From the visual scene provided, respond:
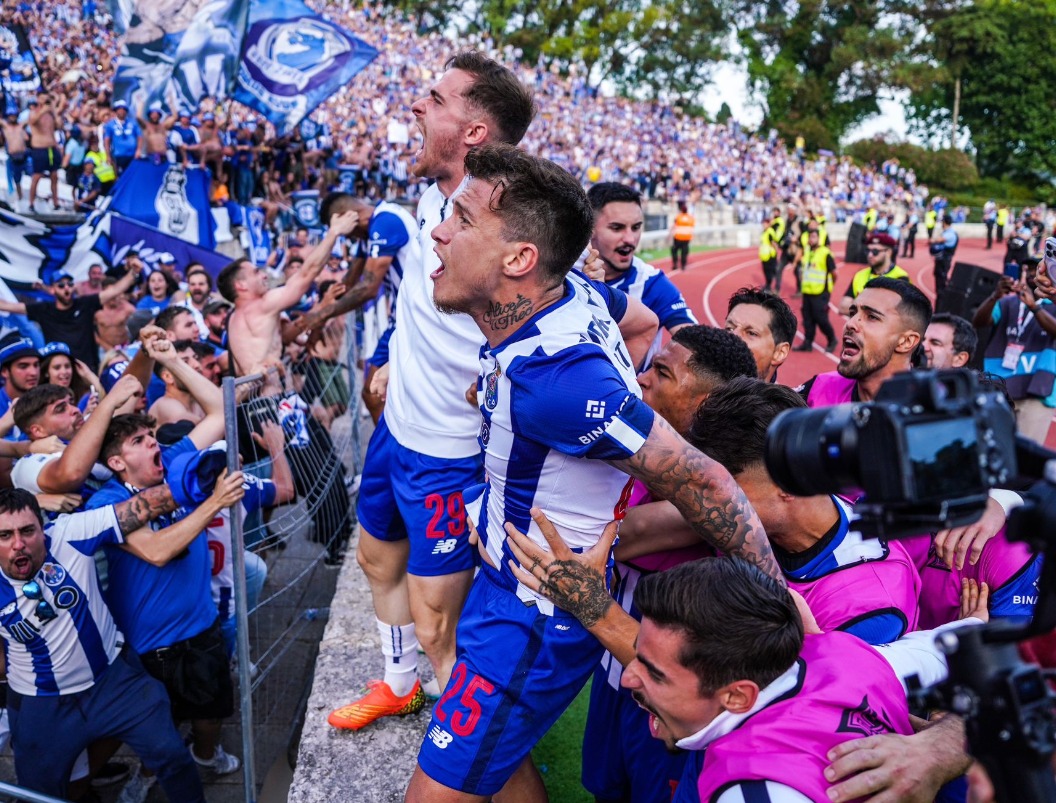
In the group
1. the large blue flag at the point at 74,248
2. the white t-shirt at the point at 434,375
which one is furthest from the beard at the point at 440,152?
the large blue flag at the point at 74,248

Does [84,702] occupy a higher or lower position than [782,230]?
lower

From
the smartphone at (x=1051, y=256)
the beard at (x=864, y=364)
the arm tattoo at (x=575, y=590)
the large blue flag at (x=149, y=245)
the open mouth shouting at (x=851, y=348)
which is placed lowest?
the arm tattoo at (x=575, y=590)

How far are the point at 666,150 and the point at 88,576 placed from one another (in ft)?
125

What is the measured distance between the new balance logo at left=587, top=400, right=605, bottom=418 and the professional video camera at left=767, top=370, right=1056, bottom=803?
78cm

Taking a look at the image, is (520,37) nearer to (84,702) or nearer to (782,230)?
(782,230)

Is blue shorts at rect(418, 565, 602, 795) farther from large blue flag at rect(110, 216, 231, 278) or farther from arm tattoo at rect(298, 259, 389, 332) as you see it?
large blue flag at rect(110, 216, 231, 278)

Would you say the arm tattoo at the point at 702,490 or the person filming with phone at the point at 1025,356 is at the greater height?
the arm tattoo at the point at 702,490

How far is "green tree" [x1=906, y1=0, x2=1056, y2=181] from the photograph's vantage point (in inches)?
2085

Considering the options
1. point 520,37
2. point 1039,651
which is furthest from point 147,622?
point 520,37

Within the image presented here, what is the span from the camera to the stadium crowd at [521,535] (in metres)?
1.82

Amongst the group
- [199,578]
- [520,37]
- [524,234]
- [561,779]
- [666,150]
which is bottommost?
[561,779]

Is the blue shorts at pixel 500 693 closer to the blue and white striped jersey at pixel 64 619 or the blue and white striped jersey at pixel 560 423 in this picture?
the blue and white striped jersey at pixel 560 423

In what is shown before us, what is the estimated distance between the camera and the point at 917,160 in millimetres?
51531

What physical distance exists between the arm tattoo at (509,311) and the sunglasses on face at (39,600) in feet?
7.65
